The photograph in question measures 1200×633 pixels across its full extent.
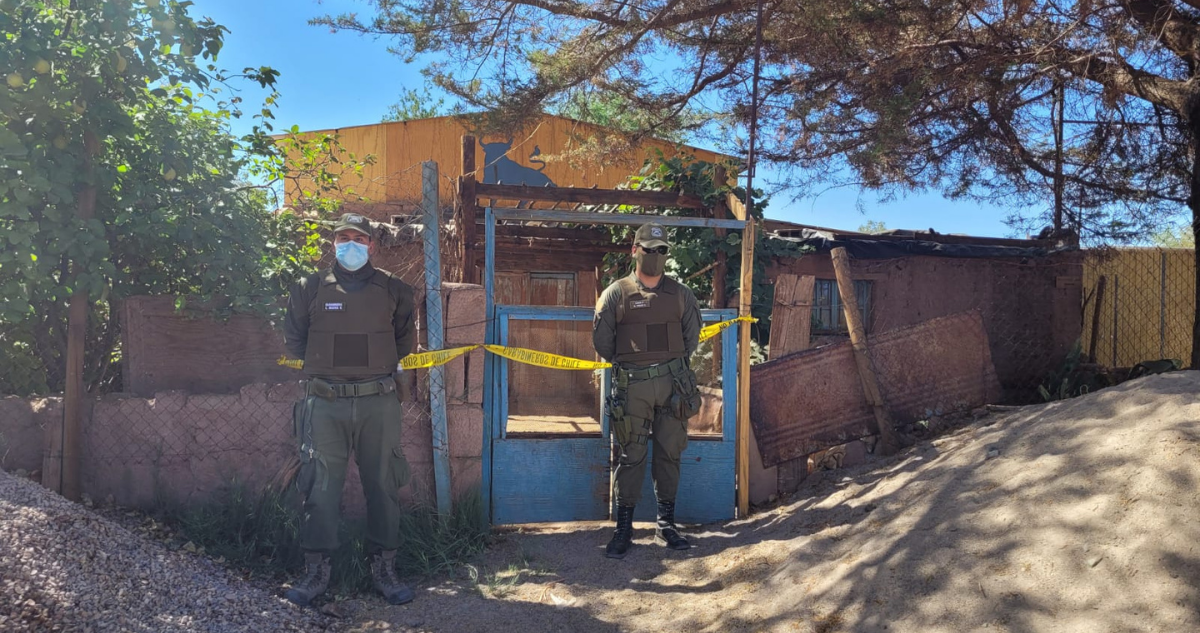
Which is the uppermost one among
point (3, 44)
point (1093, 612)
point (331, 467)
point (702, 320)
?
point (3, 44)

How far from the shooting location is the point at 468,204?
21.9 feet

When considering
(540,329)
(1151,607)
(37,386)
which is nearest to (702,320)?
Result: (1151,607)

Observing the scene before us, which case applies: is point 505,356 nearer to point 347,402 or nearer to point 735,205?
point 347,402

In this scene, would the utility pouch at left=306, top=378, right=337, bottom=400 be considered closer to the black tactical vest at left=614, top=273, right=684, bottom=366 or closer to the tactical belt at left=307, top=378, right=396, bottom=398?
the tactical belt at left=307, top=378, right=396, bottom=398

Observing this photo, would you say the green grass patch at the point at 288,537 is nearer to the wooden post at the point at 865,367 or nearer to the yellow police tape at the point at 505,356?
the yellow police tape at the point at 505,356

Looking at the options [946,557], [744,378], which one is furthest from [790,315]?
[946,557]

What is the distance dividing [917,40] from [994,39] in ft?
2.16

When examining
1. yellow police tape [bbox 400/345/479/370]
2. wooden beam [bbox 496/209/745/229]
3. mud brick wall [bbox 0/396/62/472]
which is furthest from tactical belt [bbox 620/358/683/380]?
mud brick wall [bbox 0/396/62/472]

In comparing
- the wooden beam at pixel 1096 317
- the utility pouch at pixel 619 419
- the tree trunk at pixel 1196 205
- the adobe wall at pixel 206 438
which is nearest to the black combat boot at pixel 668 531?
the utility pouch at pixel 619 419

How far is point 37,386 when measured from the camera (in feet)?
16.6

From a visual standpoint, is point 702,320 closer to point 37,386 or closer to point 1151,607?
point 1151,607

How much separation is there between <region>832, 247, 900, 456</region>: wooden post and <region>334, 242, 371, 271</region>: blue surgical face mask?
3.43m

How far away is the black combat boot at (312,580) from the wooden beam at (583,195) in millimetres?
2979

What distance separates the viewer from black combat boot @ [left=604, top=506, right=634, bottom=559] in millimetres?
4848
